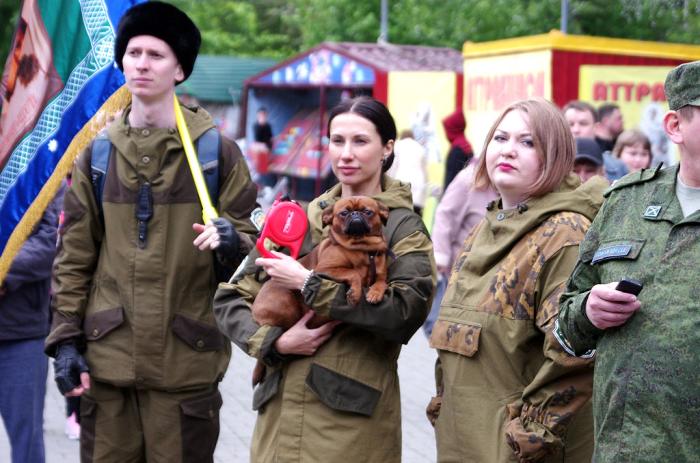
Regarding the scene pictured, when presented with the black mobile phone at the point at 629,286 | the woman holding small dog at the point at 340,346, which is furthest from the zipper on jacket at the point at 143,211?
the black mobile phone at the point at 629,286

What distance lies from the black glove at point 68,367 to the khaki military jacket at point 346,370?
0.78 metres

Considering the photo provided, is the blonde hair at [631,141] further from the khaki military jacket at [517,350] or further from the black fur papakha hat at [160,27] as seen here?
the khaki military jacket at [517,350]

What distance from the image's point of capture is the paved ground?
7.62 m

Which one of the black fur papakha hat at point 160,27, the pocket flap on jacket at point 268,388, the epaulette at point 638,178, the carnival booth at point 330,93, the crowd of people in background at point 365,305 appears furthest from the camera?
the carnival booth at point 330,93

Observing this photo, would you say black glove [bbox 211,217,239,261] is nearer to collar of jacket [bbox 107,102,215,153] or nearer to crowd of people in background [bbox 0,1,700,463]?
crowd of people in background [bbox 0,1,700,463]

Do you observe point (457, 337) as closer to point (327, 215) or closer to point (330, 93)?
point (327, 215)

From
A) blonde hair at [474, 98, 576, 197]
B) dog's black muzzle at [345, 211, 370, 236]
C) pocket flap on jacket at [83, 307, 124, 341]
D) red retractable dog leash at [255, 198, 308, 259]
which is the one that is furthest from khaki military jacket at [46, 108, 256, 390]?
blonde hair at [474, 98, 576, 197]

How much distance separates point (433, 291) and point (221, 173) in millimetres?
1137

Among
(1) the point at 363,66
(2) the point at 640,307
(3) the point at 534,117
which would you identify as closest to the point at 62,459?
(3) the point at 534,117

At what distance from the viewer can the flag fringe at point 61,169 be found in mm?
5230

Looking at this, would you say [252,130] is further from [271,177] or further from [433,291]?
[433,291]

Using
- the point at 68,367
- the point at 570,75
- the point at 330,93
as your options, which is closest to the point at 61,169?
the point at 68,367

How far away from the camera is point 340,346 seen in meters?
4.08

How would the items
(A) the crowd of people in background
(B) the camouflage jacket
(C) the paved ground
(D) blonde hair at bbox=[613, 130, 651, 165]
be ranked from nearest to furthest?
(B) the camouflage jacket
(A) the crowd of people in background
(C) the paved ground
(D) blonde hair at bbox=[613, 130, 651, 165]
